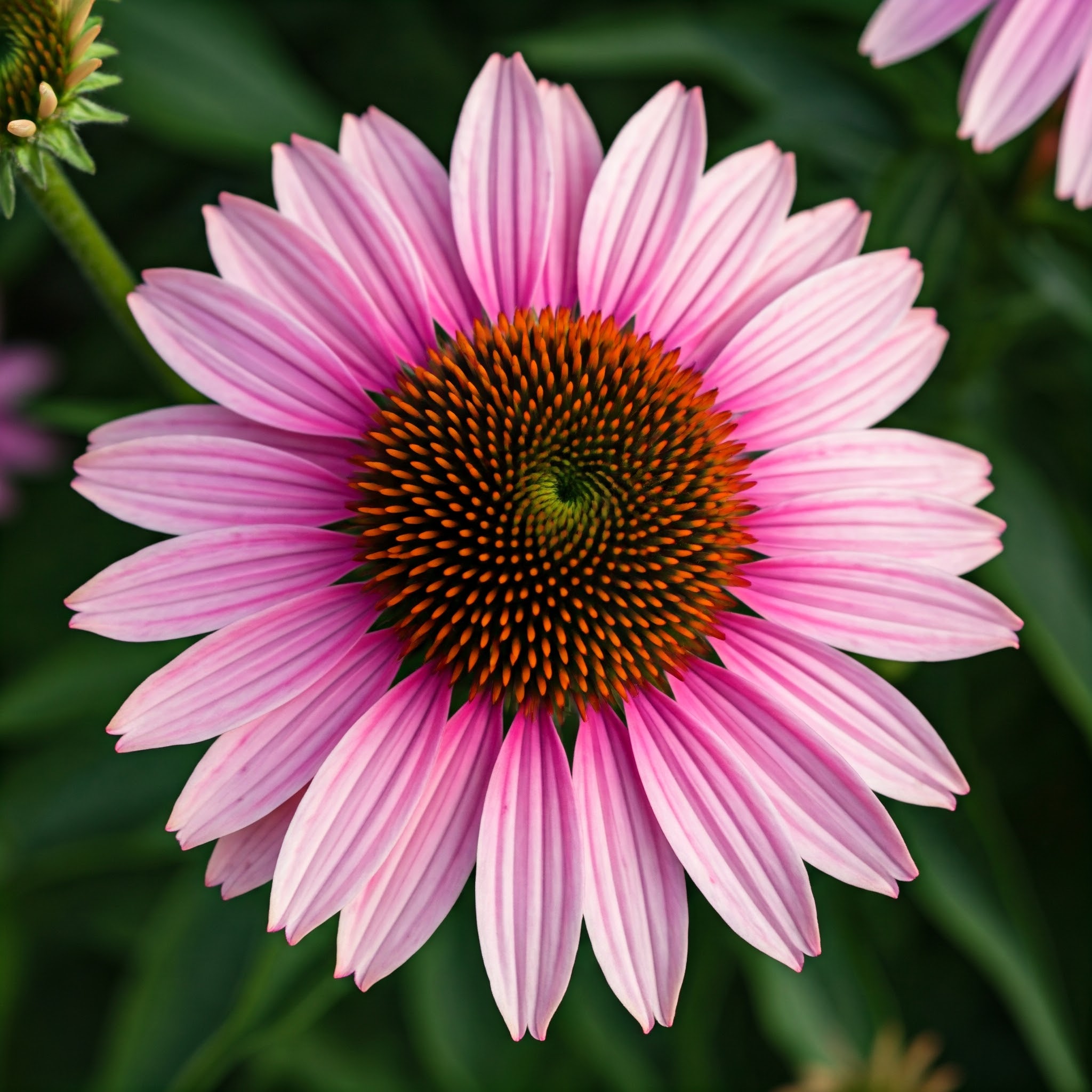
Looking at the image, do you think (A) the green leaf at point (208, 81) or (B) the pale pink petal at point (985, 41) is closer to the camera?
(B) the pale pink petal at point (985, 41)

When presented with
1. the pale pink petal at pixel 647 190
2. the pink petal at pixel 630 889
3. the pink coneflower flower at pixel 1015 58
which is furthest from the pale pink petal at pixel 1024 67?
the pink petal at pixel 630 889

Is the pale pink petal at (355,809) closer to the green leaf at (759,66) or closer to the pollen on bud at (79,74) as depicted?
the pollen on bud at (79,74)

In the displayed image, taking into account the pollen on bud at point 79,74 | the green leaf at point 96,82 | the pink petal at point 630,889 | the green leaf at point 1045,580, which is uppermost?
the green leaf at point 96,82

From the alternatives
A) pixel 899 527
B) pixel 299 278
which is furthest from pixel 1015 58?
pixel 299 278

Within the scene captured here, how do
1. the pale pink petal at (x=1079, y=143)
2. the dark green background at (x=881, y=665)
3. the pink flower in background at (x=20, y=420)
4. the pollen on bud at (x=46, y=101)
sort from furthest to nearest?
the pink flower in background at (x=20, y=420)
the dark green background at (x=881, y=665)
the pale pink petal at (x=1079, y=143)
the pollen on bud at (x=46, y=101)

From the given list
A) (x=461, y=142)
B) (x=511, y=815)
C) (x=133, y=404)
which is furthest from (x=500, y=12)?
(x=511, y=815)

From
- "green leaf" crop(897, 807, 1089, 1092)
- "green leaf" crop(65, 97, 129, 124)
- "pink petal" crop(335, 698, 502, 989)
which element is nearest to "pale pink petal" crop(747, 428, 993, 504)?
"pink petal" crop(335, 698, 502, 989)

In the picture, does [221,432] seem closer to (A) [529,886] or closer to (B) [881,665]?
(A) [529,886]

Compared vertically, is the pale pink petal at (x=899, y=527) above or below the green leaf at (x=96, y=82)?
below

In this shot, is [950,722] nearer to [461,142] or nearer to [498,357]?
[498,357]

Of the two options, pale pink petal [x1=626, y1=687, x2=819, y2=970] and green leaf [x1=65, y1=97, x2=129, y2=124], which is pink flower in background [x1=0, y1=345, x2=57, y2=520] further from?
pale pink petal [x1=626, y1=687, x2=819, y2=970]
